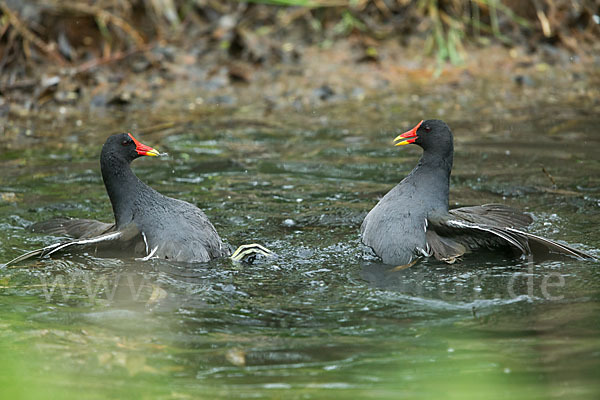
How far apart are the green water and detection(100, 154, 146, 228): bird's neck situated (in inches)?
15.9

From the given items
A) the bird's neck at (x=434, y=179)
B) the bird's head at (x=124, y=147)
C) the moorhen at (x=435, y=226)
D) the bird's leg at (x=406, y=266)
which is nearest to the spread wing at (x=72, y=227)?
the bird's head at (x=124, y=147)

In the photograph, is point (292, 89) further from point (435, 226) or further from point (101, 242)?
point (101, 242)

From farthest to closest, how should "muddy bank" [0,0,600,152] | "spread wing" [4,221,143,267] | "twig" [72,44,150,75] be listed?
"twig" [72,44,150,75] → "muddy bank" [0,0,600,152] → "spread wing" [4,221,143,267]

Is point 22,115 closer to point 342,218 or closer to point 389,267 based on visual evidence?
point 342,218

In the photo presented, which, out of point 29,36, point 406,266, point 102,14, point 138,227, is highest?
point 102,14

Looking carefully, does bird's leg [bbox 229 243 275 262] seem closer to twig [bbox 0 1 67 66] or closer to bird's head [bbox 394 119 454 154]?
bird's head [bbox 394 119 454 154]

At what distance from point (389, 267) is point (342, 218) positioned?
980mm

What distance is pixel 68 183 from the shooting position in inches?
270

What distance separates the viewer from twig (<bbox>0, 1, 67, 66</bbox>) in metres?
9.77

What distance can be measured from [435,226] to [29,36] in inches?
257

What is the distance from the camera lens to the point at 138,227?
534 centimetres

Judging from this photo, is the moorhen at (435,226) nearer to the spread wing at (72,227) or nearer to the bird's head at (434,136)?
the bird's head at (434,136)

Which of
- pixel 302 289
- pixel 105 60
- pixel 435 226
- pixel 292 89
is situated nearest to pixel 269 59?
pixel 292 89

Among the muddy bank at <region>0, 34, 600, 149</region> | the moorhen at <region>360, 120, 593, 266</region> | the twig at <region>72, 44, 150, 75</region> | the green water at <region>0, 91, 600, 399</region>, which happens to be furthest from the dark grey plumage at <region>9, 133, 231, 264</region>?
the twig at <region>72, 44, 150, 75</region>
